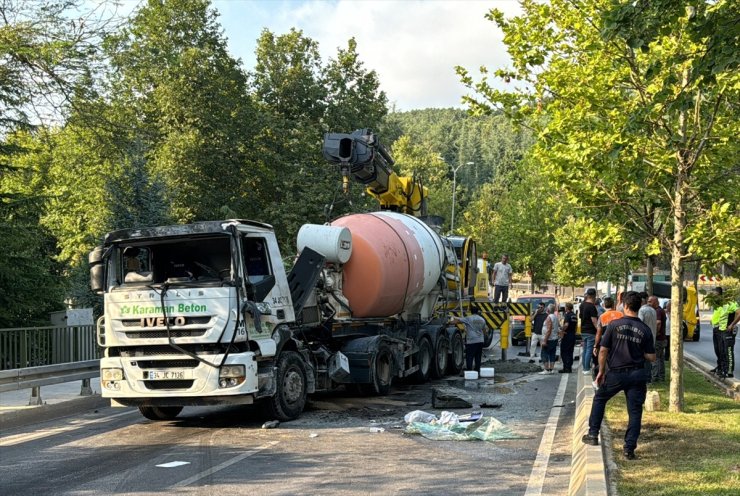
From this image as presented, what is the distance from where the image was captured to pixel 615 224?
12648mm

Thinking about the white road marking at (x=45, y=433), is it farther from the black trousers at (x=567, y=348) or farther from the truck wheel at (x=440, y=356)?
the black trousers at (x=567, y=348)

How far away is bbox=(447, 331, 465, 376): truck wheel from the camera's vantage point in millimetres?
18047

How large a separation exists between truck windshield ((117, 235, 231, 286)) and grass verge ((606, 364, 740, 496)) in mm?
5644

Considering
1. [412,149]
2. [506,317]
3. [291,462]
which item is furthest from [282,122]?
[412,149]

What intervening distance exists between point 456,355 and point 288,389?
25.0ft

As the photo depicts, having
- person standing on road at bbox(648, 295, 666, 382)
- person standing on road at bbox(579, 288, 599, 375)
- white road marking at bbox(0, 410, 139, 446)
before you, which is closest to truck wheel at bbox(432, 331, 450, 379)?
person standing on road at bbox(579, 288, 599, 375)

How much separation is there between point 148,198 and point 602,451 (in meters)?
15.8

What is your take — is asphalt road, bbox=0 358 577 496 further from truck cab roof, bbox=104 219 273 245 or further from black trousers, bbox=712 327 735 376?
black trousers, bbox=712 327 735 376

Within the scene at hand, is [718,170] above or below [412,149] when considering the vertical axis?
below

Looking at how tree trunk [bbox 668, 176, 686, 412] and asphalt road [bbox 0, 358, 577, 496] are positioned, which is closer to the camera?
asphalt road [bbox 0, 358, 577, 496]

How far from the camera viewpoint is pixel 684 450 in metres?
8.43

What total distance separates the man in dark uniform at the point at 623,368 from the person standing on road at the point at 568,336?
9984 millimetres

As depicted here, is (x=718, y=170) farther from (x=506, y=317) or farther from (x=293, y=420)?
(x=506, y=317)

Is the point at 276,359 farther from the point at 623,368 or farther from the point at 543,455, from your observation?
the point at 623,368
